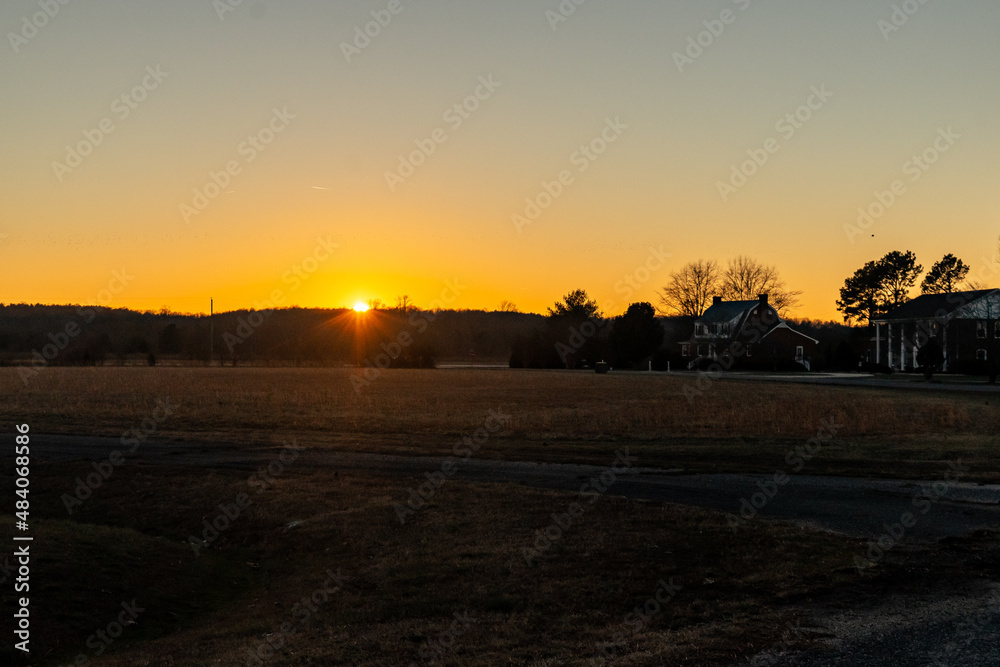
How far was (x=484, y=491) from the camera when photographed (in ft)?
49.6

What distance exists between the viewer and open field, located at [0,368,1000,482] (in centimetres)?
2006

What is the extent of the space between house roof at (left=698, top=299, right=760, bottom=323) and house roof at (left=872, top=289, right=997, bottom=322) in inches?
524

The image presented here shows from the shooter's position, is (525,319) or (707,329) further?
(525,319)

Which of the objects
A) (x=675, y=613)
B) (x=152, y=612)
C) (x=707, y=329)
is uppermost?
(x=707, y=329)

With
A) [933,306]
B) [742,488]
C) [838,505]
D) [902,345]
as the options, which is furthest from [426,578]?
[902,345]

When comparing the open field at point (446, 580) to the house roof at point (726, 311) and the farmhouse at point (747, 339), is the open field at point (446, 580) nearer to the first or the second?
the farmhouse at point (747, 339)

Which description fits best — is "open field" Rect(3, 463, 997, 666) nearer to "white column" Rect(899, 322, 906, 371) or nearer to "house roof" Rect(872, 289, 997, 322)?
"house roof" Rect(872, 289, 997, 322)

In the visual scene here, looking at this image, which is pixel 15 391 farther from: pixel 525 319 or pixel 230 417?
pixel 525 319

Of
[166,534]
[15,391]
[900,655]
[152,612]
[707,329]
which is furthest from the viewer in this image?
[707,329]

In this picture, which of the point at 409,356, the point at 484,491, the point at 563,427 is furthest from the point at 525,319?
the point at 484,491

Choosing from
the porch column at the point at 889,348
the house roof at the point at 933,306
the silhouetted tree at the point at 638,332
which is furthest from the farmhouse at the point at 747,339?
the house roof at the point at 933,306

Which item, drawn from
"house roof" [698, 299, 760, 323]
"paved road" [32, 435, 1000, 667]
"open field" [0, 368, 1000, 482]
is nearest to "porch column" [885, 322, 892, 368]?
"house roof" [698, 299, 760, 323]

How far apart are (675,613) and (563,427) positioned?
721 inches

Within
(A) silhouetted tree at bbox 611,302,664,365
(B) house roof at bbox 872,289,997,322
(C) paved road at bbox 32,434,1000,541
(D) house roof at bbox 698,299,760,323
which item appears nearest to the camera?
(C) paved road at bbox 32,434,1000,541
